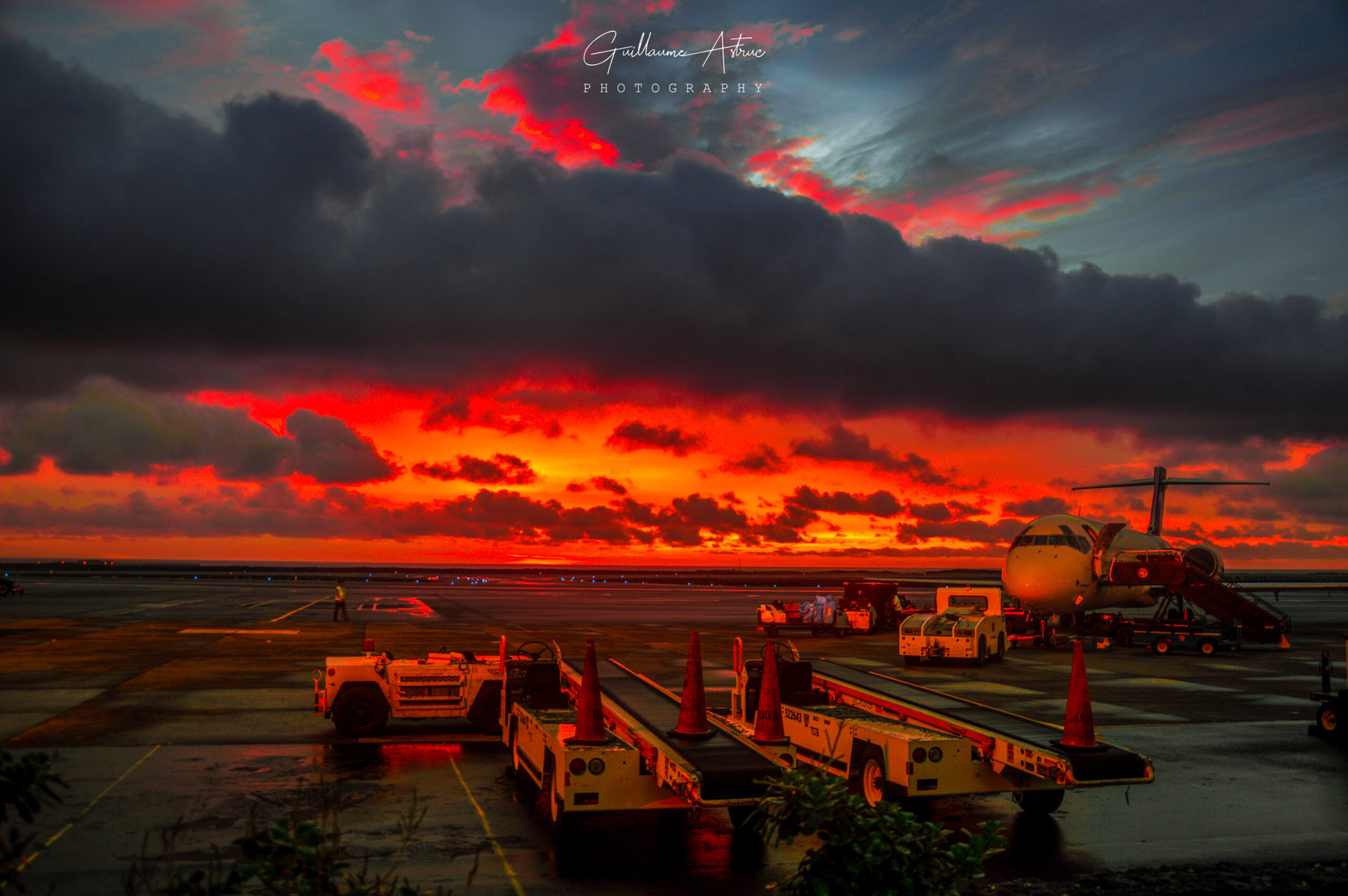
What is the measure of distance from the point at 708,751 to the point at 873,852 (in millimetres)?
5642

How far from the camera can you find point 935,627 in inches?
1249

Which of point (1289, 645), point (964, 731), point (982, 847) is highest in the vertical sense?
point (982, 847)

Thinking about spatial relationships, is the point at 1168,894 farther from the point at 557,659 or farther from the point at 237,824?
the point at 237,824

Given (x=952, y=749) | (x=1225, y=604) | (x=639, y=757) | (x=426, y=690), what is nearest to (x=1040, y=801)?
(x=952, y=749)

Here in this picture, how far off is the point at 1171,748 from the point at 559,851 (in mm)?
12691

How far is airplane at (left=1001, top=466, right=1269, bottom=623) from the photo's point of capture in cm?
3881

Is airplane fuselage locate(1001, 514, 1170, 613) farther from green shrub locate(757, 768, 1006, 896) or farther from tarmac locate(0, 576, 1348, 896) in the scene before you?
green shrub locate(757, 768, 1006, 896)

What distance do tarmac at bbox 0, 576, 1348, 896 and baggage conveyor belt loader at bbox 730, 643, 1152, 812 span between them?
0.94 meters

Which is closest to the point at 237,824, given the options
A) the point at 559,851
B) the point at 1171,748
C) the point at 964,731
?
the point at 559,851

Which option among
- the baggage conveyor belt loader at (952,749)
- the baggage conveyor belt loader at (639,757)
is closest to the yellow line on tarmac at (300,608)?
the baggage conveyor belt loader at (639,757)

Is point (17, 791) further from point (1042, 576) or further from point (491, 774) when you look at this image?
point (1042, 576)

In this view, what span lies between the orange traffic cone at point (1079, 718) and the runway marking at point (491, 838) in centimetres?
645

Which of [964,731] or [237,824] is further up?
[964,731]

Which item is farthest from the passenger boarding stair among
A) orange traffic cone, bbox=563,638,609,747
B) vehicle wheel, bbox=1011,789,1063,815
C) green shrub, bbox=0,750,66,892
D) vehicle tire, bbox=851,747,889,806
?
green shrub, bbox=0,750,66,892
